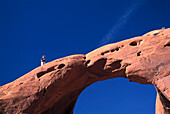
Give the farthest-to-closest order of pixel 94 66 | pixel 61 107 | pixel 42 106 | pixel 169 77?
pixel 61 107
pixel 94 66
pixel 42 106
pixel 169 77

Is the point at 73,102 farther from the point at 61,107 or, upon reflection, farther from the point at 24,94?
the point at 24,94

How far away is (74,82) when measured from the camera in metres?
11.8

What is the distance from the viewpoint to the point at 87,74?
11.7 m

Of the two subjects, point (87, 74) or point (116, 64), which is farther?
point (87, 74)

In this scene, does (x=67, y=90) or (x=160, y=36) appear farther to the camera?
(x=67, y=90)

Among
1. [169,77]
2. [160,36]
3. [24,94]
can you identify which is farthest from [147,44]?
[24,94]

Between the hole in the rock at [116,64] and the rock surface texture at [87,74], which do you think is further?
the hole in the rock at [116,64]

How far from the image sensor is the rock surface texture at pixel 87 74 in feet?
31.7

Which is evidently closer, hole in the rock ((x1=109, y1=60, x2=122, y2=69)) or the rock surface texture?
the rock surface texture

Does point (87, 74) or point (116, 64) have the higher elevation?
point (87, 74)

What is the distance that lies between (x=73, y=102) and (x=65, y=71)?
3.18m

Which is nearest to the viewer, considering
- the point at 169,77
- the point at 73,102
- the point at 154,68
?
the point at 169,77

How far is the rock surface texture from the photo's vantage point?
9.66m

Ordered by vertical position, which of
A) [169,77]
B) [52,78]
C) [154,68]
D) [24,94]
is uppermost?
[52,78]
